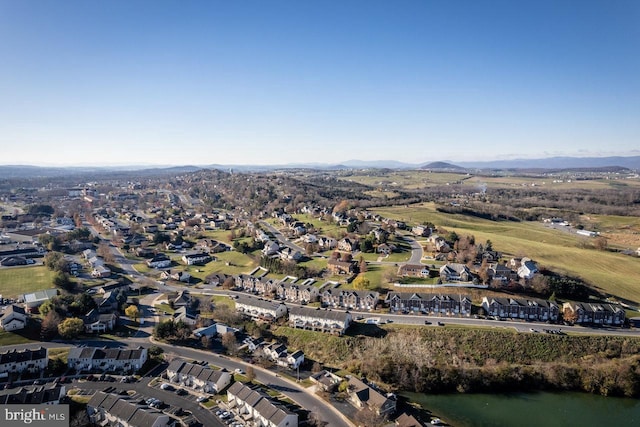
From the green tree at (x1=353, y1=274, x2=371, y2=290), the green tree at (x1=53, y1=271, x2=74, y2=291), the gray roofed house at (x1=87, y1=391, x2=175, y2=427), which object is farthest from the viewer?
the green tree at (x1=53, y1=271, x2=74, y2=291)

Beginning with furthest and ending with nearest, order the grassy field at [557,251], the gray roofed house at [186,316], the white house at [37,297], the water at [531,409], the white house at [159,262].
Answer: the white house at [159,262], the grassy field at [557,251], the white house at [37,297], the gray roofed house at [186,316], the water at [531,409]

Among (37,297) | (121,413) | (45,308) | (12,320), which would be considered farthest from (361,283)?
(37,297)

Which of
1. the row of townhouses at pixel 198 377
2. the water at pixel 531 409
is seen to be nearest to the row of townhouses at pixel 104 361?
the row of townhouses at pixel 198 377

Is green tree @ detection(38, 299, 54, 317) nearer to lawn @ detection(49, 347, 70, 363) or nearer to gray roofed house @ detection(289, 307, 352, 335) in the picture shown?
lawn @ detection(49, 347, 70, 363)

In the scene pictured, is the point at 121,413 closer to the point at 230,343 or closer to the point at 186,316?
the point at 230,343

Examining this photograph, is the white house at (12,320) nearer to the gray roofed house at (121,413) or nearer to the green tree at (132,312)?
the green tree at (132,312)

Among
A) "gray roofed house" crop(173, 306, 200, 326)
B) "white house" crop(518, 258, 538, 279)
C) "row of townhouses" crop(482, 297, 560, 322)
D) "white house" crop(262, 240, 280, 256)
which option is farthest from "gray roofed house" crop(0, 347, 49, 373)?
"white house" crop(518, 258, 538, 279)
